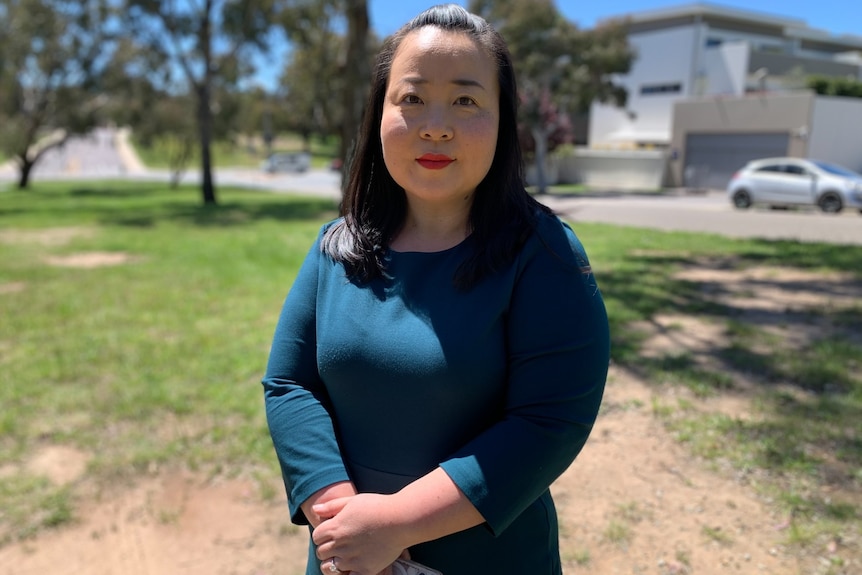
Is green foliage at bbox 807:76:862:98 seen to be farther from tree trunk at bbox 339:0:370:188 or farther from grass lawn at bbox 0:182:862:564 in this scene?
tree trunk at bbox 339:0:370:188

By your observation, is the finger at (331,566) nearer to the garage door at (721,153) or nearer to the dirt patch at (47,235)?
the dirt patch at (47,235)

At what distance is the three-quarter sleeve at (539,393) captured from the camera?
1.22 m

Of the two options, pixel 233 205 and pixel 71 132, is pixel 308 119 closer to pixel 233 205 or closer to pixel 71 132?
pixel 71 132

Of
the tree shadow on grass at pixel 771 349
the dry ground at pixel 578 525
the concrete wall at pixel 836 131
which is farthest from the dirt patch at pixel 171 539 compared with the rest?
the concrete wall at pixel 836 131

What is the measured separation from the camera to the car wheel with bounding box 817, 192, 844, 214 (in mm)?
17086

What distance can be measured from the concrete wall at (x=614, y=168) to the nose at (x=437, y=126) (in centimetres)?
3151

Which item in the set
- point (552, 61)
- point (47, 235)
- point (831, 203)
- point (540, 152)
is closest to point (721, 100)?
point (552, 61)

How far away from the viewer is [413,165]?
137 cm

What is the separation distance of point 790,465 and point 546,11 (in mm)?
26237

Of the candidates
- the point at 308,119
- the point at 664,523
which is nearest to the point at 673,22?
the point at 308,119

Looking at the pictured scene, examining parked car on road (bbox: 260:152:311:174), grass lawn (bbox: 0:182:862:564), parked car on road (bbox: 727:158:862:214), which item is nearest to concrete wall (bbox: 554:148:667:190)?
parked car on road (bbox: 727:158:862:214)

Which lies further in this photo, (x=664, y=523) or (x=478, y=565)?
(x=664, y=523)

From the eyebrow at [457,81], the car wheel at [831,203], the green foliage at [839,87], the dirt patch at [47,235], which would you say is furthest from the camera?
the green foliage at [839,87]

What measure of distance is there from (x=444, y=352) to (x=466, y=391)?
87 millimetres
